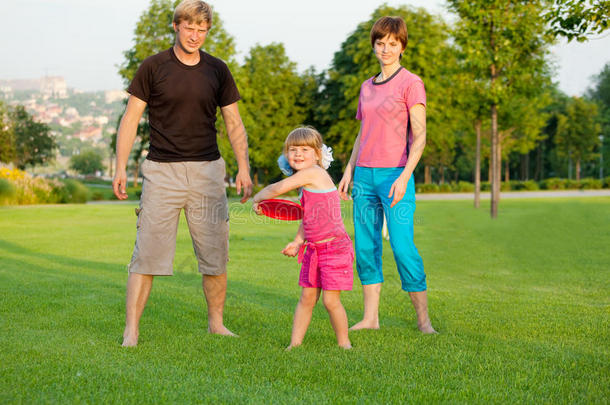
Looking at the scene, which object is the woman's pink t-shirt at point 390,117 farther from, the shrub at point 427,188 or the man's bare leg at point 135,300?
the shrub at point 427,188

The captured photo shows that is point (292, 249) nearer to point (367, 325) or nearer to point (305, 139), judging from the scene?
point (305, 139)

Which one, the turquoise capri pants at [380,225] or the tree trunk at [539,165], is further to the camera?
the tree trunk at [539,165]

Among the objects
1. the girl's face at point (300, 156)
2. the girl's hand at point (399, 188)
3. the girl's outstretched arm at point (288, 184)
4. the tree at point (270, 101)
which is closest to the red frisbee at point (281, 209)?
the girl's outstretched arm at point (288, 184)

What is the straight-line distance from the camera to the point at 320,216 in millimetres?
4227

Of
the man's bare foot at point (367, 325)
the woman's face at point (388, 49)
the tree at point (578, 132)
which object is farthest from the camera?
the tree at point (578, 132)

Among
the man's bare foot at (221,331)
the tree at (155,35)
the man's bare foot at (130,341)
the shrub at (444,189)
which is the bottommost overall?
the shrub at (444,189)

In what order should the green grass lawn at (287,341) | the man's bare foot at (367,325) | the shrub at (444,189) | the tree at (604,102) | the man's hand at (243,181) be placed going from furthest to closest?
1. the tree at (604,102)
2. the shrub at (444,189)
3. the man's bare foot at (367,325)
4. the man's hand at (243,181)
5. the green grass lawn at (287,341)

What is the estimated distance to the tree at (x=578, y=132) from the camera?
192 ft

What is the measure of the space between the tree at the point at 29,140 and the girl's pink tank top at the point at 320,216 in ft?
227

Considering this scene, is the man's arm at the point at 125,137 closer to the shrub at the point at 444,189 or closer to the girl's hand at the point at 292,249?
the girl's hand at the point at 292,249

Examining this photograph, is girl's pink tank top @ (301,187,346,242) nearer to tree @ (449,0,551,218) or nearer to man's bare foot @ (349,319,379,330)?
man's bare foot @ (349,319,379,330)

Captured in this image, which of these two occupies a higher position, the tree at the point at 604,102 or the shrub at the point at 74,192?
the tree at the point at 604,102

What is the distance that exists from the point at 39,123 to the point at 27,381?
247 feet

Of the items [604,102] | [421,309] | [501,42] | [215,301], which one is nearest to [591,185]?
[604,102]
